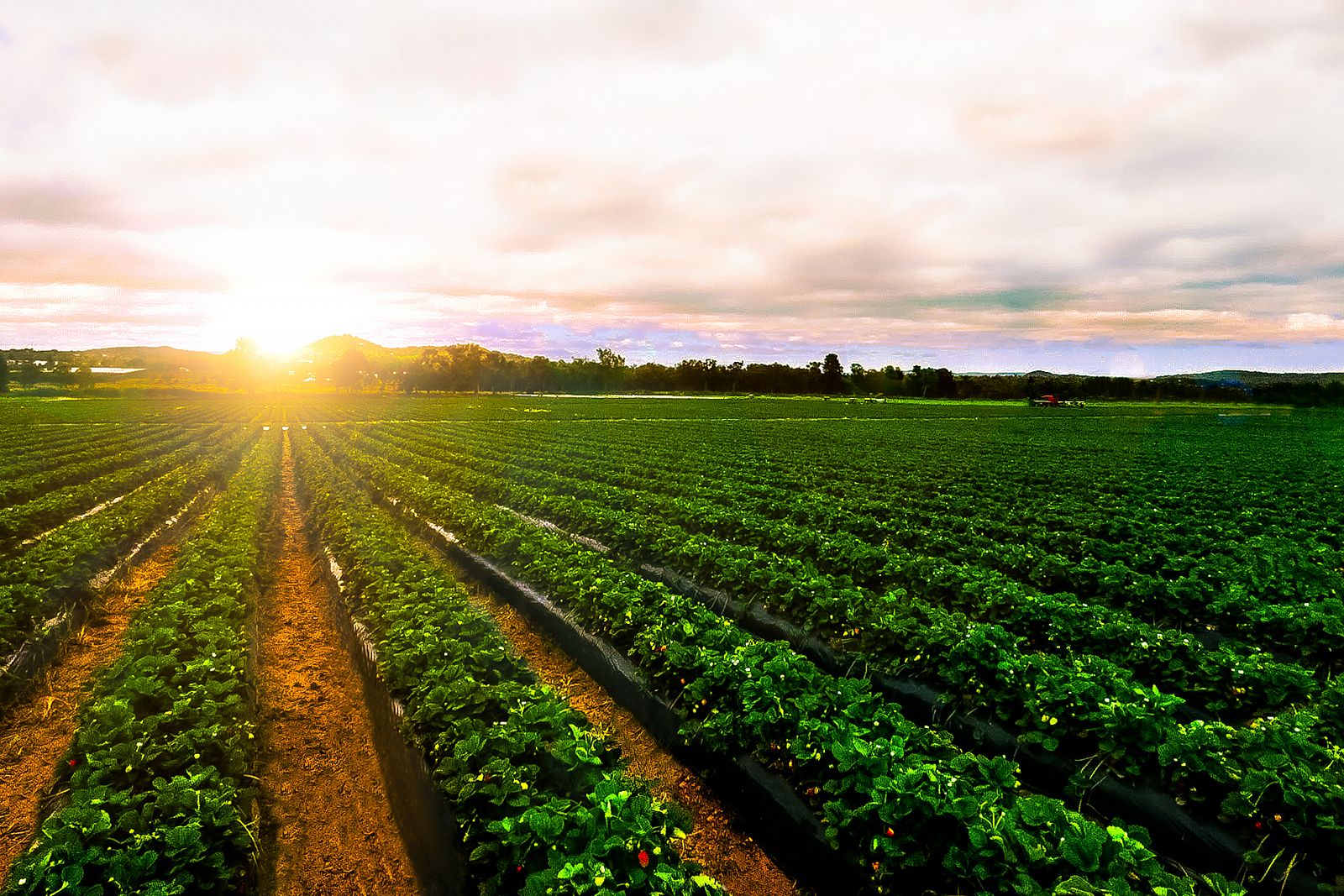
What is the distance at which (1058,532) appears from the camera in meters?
13.0

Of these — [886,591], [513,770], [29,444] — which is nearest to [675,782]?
[513,770]

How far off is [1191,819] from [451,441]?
3222cm

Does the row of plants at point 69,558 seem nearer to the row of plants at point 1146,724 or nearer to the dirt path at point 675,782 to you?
the dirt path at point 675,782

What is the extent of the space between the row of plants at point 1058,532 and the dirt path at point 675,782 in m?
4.77

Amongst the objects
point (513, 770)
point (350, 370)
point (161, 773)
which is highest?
point (350, 370)

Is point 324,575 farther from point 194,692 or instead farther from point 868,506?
point 868,506

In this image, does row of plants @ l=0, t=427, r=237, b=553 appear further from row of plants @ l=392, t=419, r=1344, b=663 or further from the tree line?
the tree line

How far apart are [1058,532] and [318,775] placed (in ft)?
44.2

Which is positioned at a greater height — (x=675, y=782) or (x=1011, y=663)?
(x=1011, y=663)

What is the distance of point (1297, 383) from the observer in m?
125

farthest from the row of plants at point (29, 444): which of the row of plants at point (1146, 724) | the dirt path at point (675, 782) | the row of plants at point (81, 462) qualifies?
the row of plants at point (1146, 724)

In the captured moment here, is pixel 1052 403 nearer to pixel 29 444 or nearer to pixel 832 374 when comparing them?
pixel 832 374

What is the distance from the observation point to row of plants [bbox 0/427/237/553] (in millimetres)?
13438

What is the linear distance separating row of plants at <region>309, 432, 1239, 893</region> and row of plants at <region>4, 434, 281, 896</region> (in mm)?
3803
